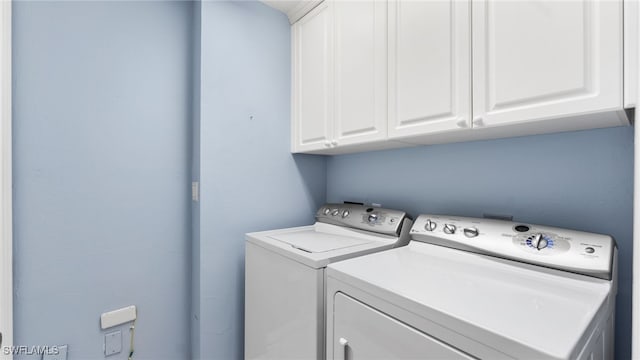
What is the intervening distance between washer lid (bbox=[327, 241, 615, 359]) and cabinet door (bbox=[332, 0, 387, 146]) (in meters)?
0.66

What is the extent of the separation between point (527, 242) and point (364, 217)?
0.77 meters

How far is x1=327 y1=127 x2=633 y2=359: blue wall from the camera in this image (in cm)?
97

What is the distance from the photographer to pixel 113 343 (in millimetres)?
1546

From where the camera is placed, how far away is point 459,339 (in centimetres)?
65

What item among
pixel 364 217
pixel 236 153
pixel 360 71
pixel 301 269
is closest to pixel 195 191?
pixel 236 153

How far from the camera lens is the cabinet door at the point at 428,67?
1.06 metres

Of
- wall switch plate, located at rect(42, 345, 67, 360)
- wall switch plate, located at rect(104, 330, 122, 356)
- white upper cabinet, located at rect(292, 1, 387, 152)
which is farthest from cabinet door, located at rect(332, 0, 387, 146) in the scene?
wall switch plate, located at rect(42, 345, 67, 360)

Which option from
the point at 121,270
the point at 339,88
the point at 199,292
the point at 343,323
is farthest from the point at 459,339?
the point at 121,270

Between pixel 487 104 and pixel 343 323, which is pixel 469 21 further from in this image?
pixel 343 323

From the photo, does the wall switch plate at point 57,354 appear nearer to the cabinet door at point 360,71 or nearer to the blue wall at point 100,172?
the blue wall at point 100,172

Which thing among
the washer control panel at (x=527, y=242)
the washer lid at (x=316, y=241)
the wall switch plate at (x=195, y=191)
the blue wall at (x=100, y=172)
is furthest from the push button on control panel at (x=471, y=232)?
the blue wall at (x=100, y=172)

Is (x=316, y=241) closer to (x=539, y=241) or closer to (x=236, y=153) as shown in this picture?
(x=236, y=153)

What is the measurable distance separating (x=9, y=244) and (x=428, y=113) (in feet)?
6.40

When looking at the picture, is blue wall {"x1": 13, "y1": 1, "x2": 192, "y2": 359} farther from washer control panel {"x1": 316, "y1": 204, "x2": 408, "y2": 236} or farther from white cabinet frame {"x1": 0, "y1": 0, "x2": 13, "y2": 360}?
washer control panel {"x1": 316, "y1": 204, "x2": 408, "y2": 236}
